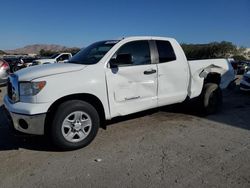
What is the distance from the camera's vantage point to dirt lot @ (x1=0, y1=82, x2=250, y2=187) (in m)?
3.27

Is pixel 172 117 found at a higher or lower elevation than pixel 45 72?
lower

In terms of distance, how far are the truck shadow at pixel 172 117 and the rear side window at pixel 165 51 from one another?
1456 mm

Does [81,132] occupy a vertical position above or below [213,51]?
above

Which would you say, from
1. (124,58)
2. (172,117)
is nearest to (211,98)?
(172,117)

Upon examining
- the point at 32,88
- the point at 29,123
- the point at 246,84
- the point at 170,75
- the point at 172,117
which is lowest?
the point at 246,84

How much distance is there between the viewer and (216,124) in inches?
223

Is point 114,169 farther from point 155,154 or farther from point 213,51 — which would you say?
point 213,51

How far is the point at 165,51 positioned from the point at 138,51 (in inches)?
27.8

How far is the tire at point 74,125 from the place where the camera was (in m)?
3.99

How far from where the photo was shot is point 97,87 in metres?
4.30

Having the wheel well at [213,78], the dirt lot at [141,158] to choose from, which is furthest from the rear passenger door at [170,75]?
the wheel well at [213,78]

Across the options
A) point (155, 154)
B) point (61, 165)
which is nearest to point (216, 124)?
point (155, 154)

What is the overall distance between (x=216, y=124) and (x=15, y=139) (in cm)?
411

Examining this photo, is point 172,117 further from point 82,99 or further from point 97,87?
point 82,99
